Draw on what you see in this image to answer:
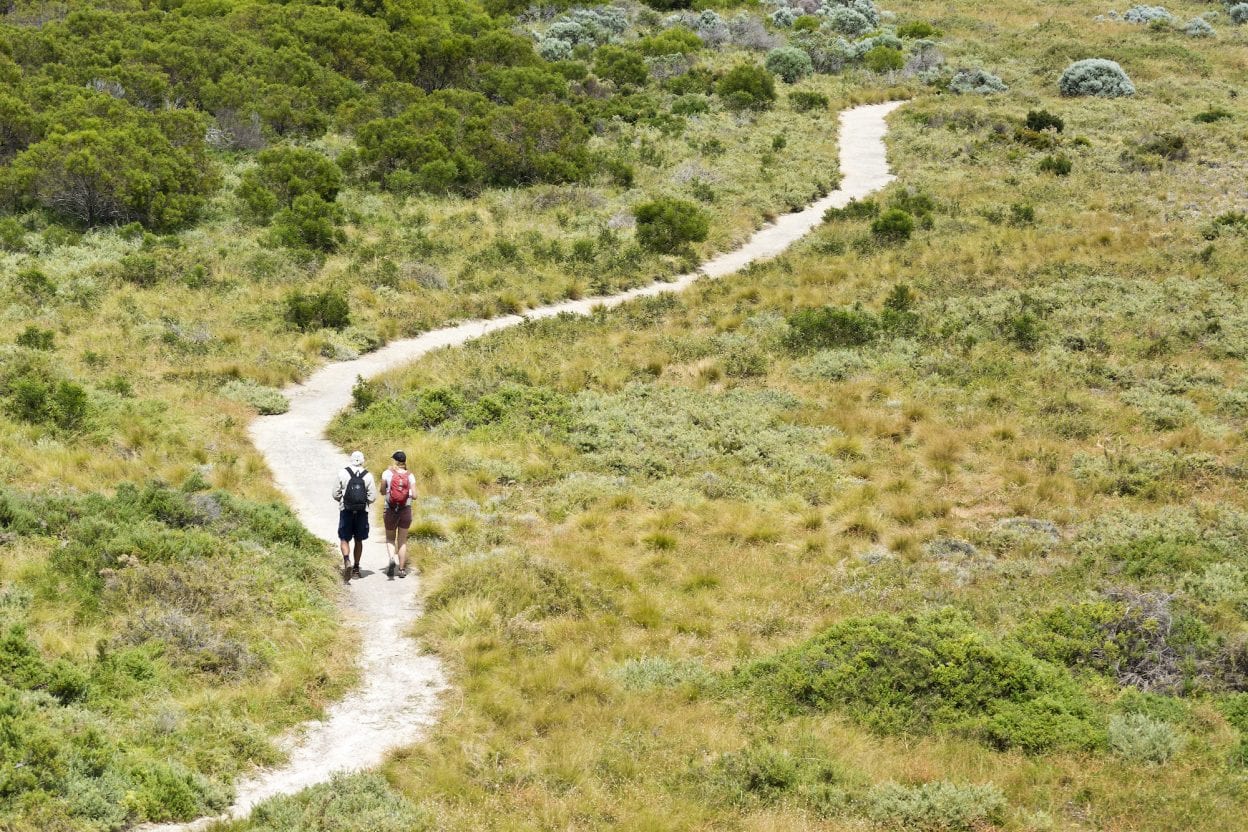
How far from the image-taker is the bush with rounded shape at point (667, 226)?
29391 millimetres

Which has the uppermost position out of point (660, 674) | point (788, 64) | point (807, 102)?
point (788, 64)

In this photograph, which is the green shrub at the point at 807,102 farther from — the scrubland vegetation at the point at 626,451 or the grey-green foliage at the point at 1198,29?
the grey-green foliage at the point at 1198,29

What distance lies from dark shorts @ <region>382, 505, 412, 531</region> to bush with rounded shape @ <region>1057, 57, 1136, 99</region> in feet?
144

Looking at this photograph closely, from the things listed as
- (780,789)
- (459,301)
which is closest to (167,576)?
(780,789)

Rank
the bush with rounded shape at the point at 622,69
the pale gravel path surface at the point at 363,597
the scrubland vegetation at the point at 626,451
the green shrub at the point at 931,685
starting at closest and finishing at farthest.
A: the scrubland vegetation at the point at 626,451 → the pale gravel path surface at the point at 363,597 → the green shrub at the point at 931,685 → the bush with rounded shape at the point at 622,69

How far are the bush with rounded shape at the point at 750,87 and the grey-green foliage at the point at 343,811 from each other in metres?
40.6

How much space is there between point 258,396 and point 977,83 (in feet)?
135

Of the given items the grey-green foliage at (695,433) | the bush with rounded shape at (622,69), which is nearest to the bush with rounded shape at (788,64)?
the bush with rounded shape at (622,69)

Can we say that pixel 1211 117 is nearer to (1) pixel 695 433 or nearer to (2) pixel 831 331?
(2) pixel 831 331

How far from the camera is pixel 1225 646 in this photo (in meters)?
10.6

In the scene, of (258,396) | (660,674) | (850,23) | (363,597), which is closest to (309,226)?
(258,396)

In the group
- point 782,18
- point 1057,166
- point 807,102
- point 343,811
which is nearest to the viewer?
point 343,811

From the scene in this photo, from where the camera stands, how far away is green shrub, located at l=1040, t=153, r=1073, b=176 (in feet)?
115

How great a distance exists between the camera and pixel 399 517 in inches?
518
